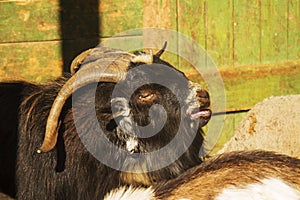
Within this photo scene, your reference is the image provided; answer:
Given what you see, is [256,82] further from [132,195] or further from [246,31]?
[132,195]

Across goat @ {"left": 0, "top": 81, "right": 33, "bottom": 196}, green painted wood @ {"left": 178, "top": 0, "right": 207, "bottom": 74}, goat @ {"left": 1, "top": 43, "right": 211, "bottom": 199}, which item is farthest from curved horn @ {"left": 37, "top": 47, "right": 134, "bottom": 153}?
green painted wood @ {"left": 178, "top": 0, "right": 207, "bottom": 74}

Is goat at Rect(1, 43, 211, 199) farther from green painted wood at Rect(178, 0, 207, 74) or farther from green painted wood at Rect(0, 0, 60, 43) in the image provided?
green painted wood at Rect(178, 0, 207, 74)

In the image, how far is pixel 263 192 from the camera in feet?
11.4

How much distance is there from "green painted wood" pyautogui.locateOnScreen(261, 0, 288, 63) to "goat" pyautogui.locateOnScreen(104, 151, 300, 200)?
13.4 ft

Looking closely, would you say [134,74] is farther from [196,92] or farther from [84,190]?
[84,190]

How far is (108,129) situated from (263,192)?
1.80 metres

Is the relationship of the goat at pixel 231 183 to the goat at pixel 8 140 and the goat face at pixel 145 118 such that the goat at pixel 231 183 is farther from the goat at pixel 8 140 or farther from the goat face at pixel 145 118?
the goat at pixel 8 140

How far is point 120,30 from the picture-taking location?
692 centimetres

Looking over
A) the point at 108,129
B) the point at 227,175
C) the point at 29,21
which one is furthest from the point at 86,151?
the point at 29,21

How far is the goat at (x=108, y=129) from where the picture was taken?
5.05m

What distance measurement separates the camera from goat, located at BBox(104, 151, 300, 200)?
343 cm

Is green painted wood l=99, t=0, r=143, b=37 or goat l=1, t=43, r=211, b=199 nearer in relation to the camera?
goat l=1, t=43, r=211, b=199

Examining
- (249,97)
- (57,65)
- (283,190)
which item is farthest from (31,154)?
(249,97)

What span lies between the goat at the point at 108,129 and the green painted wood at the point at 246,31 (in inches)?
98.3
